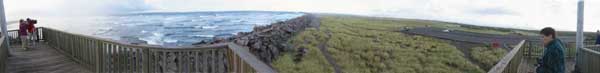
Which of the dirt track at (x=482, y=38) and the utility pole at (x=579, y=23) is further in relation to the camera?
the dirt track at (x=482, y=38)

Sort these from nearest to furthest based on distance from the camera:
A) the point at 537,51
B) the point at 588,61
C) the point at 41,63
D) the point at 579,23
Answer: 1. the point at 588,61
2. the point at 579,23
3. the point at 41,63
4. the point at 537,51

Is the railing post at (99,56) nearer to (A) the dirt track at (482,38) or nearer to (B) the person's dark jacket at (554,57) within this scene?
(B) the person's dark jacket at (554,57)

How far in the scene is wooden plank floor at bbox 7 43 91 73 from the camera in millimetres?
10676

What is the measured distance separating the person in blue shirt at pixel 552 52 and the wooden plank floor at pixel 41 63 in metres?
7.53

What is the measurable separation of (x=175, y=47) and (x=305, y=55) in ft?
66.3

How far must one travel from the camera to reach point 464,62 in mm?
25469

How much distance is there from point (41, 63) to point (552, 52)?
31.4 feet

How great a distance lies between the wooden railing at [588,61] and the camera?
28.9ft

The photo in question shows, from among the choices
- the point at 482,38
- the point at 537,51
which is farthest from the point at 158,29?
the point at 537,51

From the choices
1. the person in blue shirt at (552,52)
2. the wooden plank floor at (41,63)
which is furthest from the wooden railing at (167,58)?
the person in blue shirt at (552,52)

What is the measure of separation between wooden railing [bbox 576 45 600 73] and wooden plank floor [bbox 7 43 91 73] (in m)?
8.40

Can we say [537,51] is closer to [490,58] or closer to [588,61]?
[588,61]

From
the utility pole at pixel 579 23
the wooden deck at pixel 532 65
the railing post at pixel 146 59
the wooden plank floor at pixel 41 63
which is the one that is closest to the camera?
the railing post at pixel 146 59

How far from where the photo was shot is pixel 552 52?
19.5ft
